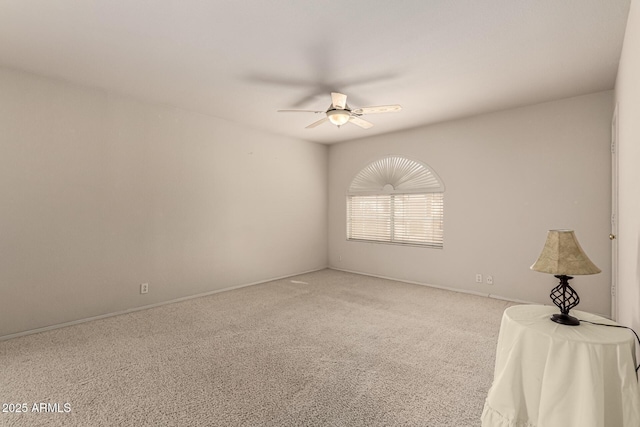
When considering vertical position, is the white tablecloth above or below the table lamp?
below

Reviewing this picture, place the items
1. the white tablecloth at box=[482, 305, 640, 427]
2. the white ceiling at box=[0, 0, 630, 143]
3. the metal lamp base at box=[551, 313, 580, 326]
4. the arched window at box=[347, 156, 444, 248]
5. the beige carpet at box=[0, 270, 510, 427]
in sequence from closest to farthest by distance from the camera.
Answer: the white tablecloth at box=[482, 305, 640, 427] < the metal lamp base at box=[551, 313, 580, 326] < the beige carpet at box=[0, 270, 510, 427] < the white ceiling at box=[0, 0, 630, 143] < the arched window at box=[347, 156, 444, 248]

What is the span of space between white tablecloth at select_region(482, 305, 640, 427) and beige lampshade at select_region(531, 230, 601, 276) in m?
0.28

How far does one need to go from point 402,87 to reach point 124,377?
3.78 meters

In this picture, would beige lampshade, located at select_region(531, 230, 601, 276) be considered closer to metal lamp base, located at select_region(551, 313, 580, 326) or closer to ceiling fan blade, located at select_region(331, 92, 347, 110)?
metal lamp base, located at select_region(551, 313, 580, 326)

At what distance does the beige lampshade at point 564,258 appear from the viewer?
1.66m

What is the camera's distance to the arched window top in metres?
5.20

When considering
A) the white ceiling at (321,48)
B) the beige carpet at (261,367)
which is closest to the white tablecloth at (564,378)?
the beige carpet at (261,367)

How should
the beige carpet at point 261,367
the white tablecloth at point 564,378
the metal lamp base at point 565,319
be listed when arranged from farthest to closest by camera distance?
the beige carpet at point 261,367
the metal lamp base at point 565,319
the white tablecloth at point 564,378

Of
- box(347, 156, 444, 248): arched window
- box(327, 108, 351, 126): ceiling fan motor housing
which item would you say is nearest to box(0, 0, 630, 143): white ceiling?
box(327, 108, 351, 126): ceiling fan motor housing

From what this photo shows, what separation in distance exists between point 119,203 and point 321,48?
299 cm

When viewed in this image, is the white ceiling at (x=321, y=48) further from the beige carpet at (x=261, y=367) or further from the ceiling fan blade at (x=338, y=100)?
the beige carpet at (x=261, y=367)

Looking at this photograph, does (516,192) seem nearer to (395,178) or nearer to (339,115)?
(395,178)

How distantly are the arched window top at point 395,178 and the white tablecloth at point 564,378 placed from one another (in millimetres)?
3702

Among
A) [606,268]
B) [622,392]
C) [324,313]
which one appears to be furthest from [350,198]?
[622,392]
